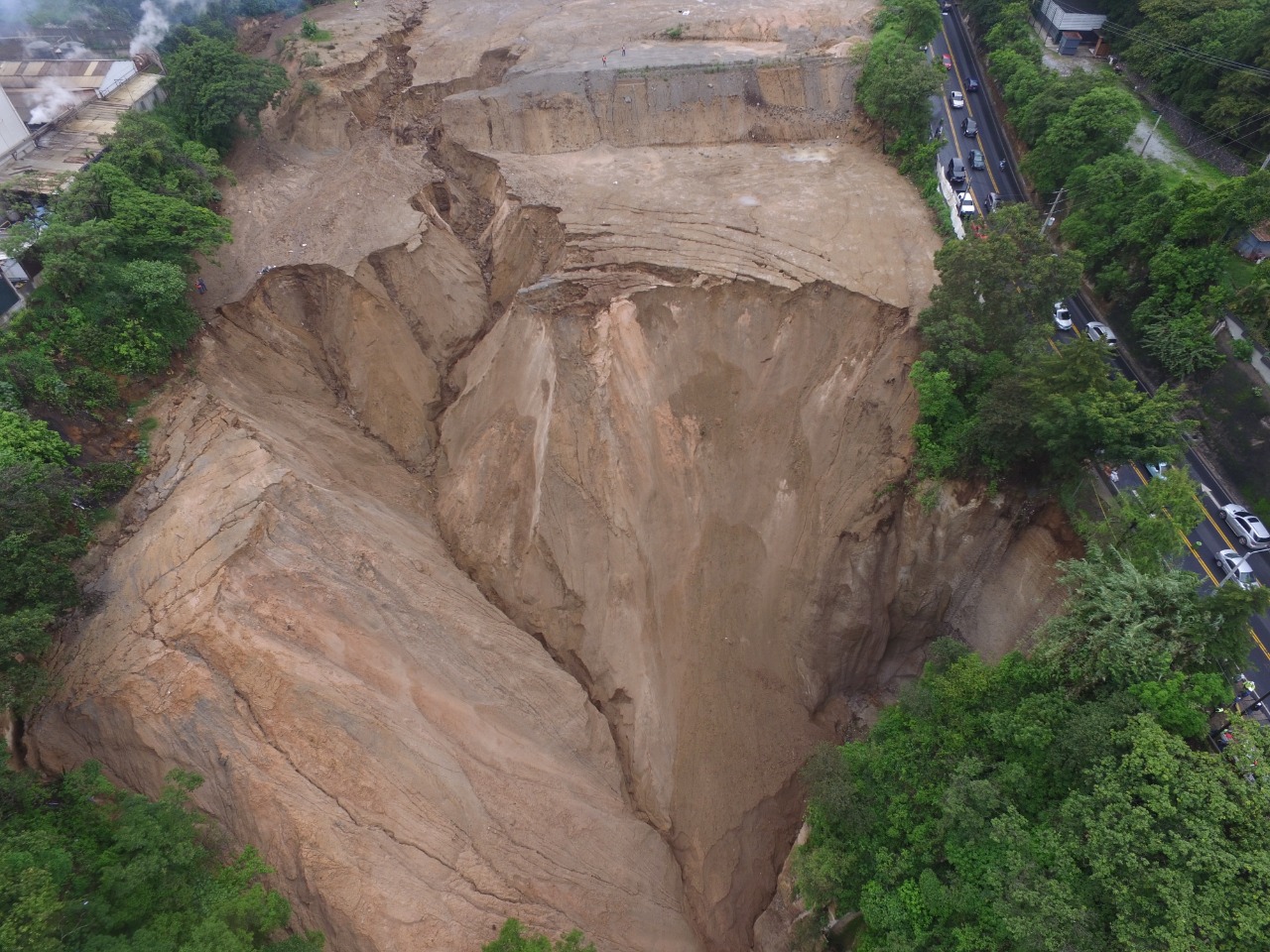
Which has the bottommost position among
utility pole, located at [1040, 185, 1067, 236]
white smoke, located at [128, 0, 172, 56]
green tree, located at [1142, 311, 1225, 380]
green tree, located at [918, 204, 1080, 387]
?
green tree, located at [1142, 311, 1225, 380]

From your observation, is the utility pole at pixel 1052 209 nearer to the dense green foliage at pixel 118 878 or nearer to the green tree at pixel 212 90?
the green tree at pixel 212 90

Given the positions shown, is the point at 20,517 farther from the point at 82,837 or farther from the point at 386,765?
the point at 386,765

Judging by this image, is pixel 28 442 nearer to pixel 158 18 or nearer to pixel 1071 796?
pixel 1071 796

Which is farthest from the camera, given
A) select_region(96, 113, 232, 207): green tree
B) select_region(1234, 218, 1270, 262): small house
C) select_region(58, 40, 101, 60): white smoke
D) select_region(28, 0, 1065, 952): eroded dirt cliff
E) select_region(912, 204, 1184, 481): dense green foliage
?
select_region(58, 40, 101, 60): white smoke

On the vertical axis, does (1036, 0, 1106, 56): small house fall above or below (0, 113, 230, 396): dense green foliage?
above

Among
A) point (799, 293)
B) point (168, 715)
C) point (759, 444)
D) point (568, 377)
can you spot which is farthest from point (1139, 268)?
point (168, 715)

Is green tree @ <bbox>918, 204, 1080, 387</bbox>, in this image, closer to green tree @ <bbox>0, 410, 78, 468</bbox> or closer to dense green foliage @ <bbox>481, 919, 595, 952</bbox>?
dense green foliage @ <bbox>481, 919, 595, 952</bbox>

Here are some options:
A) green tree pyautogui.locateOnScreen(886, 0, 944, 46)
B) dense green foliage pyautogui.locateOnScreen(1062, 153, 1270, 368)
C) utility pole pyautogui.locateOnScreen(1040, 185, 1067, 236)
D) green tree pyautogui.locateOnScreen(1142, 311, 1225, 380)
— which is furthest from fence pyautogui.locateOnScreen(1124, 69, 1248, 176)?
green tree pyautogui.locateOnScreen(886, 0, 944, 46)
